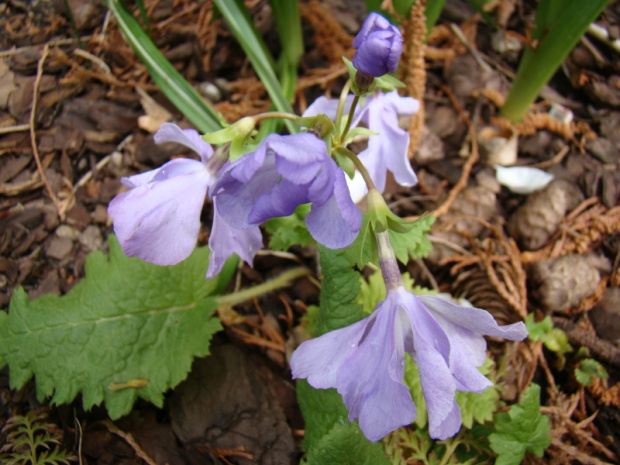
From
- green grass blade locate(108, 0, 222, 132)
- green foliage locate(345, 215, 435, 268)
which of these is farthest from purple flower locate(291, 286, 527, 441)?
green grass blade locate(108, 0, 222, 132)

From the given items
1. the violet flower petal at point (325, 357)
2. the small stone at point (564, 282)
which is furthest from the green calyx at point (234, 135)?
the small stone at point (564, 282)

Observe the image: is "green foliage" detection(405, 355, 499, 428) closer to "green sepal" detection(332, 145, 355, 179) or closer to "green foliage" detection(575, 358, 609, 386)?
"green foliage" detection(575, 358, 609, 386)

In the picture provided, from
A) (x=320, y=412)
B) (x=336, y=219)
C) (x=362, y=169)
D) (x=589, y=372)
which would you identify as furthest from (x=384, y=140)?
(x=589, y=372)

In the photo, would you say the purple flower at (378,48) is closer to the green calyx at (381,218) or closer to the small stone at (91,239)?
the green calyx at (381,218)

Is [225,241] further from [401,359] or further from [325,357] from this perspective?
[401,359]

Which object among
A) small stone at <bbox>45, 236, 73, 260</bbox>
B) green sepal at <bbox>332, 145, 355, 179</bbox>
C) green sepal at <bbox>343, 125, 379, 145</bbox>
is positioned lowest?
small stone at <bbox>45, 236, 73, 260</bbox>

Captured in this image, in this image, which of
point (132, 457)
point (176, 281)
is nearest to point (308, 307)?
point (176, 281)
